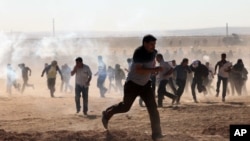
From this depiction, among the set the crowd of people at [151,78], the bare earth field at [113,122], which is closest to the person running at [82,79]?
the crowd of people at [151,78]

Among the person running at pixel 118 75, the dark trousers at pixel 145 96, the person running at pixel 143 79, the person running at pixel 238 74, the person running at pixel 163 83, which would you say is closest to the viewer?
the person running at pixel 143 79

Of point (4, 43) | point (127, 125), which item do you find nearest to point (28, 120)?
point (127, 125)

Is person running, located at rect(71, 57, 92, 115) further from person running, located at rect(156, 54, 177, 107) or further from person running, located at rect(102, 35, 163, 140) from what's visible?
person running, located at rect(102, 35, 163, 140)

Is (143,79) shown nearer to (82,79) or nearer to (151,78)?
(82,79)

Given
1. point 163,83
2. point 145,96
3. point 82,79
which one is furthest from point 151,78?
point 145,96

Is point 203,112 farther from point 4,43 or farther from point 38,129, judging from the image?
point 4,43

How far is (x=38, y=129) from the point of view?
12.0m

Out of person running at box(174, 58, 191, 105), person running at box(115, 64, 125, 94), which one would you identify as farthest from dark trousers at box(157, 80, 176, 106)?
person running at box(115, 64, 125, 94)

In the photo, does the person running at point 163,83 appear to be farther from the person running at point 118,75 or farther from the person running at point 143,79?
the person running at point 118,75

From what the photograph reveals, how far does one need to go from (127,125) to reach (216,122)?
196 centimetres

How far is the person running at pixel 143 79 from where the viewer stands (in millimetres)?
9250

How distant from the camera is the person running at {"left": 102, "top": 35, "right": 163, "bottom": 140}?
9.25m

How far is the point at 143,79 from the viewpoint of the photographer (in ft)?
31.0

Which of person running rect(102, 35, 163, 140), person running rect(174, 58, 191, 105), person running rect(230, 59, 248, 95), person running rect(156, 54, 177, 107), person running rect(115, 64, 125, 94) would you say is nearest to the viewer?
person running rect(102, 35, 163, 140)
